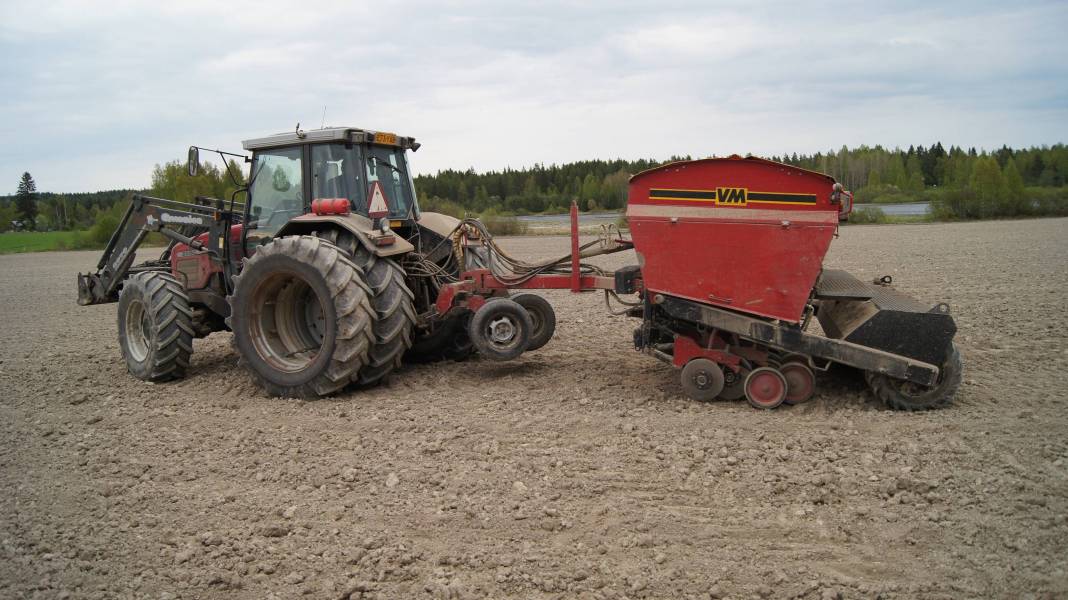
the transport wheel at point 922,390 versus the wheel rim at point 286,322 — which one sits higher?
the wheel rim at point 286,322

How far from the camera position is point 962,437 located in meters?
4.83

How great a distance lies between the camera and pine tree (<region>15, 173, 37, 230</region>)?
83.1 meters

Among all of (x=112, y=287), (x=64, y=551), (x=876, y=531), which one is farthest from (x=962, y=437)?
(x=112, y=287)

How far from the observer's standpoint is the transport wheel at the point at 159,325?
7.37 meters

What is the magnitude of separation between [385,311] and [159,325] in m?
2.51

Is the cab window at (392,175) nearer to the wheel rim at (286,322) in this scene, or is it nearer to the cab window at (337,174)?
the cab window at (337,174)

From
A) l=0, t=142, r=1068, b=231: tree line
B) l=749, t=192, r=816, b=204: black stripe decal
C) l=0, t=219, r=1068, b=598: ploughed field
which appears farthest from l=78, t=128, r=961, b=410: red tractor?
l=0, t=142, r=1068, b=231: tree line

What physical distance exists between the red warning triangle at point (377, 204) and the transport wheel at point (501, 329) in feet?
4.30

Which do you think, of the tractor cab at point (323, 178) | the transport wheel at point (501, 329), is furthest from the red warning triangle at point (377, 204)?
the transport wheel at point (501, 329)

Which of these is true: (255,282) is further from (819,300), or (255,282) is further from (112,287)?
(819,300)

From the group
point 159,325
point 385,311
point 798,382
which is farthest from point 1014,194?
point 159,325

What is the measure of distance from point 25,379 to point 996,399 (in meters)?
8.56

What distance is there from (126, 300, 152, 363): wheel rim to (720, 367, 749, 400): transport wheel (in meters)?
5.53

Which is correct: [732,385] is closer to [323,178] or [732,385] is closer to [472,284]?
[472,284]
